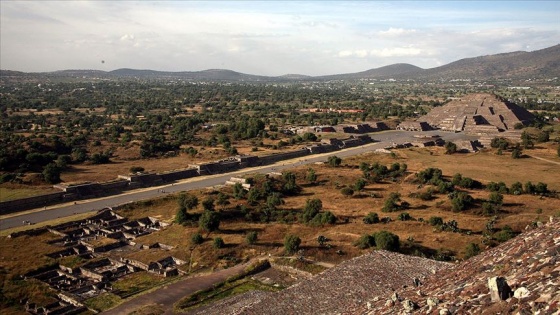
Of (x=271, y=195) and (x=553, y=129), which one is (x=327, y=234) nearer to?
(x=271, y=195)

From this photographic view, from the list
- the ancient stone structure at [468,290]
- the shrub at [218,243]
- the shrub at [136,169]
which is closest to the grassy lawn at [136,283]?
the shrub at [218,243]

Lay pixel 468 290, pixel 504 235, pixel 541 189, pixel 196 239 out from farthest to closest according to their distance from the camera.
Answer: pixel 541 189, pixel 196 239, pixel 504 235, pixel 468 290

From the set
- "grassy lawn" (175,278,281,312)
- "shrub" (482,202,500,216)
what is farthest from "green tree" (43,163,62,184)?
"shrub" (482,202,500,216)

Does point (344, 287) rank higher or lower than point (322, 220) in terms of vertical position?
higher

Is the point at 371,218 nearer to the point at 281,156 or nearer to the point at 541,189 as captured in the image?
the point at 541,189

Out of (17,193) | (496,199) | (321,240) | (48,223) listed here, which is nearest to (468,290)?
(321,240)

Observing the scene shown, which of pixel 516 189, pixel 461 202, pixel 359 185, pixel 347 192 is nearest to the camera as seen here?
pixel 461 202

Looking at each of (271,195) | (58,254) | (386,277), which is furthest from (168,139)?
(386,277)
